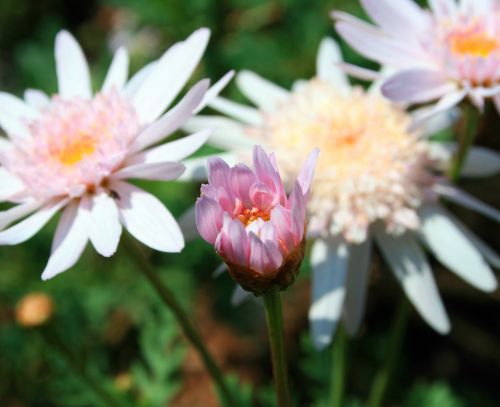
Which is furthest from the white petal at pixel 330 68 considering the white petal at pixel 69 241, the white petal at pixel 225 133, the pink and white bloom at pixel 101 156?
the white petal at pixel 69 241

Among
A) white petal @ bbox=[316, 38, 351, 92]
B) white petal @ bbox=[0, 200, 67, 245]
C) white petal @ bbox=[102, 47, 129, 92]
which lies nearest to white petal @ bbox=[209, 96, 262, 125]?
white petal @ bbox=[316, 38, 351, 92]

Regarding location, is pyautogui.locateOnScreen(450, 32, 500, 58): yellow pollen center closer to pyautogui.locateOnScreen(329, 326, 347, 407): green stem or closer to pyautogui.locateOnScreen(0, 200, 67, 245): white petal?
pyautogui.locateOnScreen(329, 326, 347, 407): green stem

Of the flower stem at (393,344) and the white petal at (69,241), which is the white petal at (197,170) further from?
the flower stem at (393,344)

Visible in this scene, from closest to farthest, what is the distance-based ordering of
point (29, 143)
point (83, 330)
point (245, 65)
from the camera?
point (29, 143) < point (83, 330) < point (245, 65)

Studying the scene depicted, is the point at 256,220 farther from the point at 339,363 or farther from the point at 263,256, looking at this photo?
the point at 339,363

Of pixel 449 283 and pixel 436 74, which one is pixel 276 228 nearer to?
pixel 436 74

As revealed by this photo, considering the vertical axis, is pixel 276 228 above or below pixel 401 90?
above

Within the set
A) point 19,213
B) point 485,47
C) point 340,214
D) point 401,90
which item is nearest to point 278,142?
point 340,214
